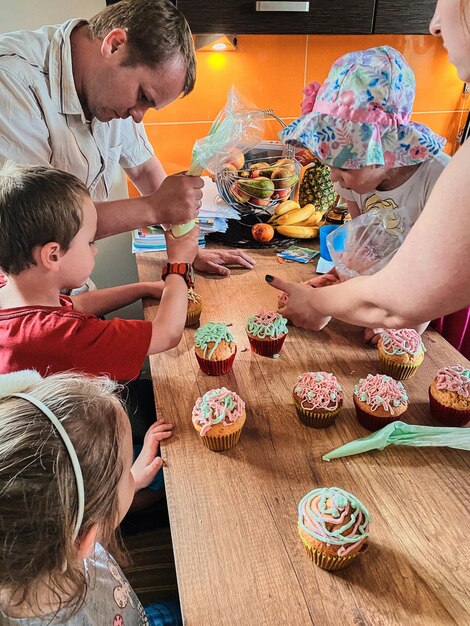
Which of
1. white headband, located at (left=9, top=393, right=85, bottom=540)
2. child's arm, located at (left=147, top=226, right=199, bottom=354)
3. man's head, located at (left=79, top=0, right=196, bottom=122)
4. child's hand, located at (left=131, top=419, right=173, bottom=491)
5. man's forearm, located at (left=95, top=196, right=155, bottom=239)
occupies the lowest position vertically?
child's hand, located at (left=131, top=419, right=173, bottom=491)

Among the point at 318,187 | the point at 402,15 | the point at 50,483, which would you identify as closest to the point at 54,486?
the point at 50,483

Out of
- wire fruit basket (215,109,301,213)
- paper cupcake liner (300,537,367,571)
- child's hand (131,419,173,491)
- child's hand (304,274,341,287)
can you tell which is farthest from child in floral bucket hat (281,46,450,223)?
paper cupcake liner (300,537,367,571)

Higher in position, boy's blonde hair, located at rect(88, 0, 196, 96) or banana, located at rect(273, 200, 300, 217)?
boy's blonde hair, located at rect(88, 0, 196, 96)

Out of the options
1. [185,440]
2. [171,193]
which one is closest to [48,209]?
[171,193]

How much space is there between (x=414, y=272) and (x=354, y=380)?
1.56 feet

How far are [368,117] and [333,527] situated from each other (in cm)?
101

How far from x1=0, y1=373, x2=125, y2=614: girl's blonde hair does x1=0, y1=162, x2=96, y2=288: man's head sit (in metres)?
0.50

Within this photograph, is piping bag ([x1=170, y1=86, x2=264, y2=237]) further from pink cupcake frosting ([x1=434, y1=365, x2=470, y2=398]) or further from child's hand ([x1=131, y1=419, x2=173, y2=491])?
pink cupcake frosting ([x1=434, y1=365, x2=470, y2=398])

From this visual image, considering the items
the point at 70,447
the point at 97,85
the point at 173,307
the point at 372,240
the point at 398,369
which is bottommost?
the point at 398,369

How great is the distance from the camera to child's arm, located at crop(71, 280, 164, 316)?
1639 mm

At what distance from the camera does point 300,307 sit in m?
1.47

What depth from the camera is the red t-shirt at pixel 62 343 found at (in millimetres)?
1141

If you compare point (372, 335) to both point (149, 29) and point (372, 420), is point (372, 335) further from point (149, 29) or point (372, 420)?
point (149, 29)

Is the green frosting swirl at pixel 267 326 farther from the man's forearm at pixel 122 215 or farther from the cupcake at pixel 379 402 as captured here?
Answer: the man's forearm at pixel 122 215
